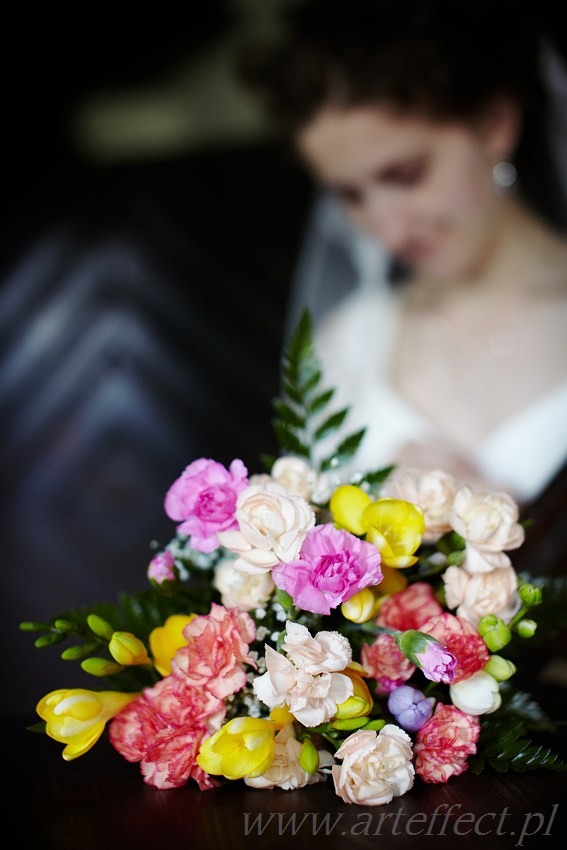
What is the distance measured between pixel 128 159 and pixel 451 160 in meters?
1.04

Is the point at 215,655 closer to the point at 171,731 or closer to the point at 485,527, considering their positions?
the point at 171,731

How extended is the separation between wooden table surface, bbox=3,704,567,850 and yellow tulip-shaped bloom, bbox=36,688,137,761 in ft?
0.13

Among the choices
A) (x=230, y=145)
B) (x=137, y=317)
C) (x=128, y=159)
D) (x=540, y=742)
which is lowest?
(x=540, y=742)

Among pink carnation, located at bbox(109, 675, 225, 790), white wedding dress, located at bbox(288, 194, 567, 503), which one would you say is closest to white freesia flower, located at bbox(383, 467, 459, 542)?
pink carnation, located at bbox(109, 675, 225, 790)

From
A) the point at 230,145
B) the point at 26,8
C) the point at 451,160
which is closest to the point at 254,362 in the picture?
the point at 230,145

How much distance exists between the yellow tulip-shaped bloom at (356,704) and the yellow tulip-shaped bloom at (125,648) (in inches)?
5.8

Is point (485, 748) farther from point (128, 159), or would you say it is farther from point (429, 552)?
point (128, 159)

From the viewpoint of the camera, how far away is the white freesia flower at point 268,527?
57cm

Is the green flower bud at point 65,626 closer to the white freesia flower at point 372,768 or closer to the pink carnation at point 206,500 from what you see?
the pink carnation at point 206,500

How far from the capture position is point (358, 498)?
62 cm

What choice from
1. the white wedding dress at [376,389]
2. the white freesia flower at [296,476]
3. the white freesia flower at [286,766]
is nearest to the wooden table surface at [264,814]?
the white freesia flower at [286,766]

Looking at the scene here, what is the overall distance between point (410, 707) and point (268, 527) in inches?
6.4

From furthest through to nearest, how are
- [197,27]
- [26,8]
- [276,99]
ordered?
1. [197,27]
2. [26,8]
3. [276,99]

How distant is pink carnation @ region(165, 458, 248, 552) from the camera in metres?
0.61
